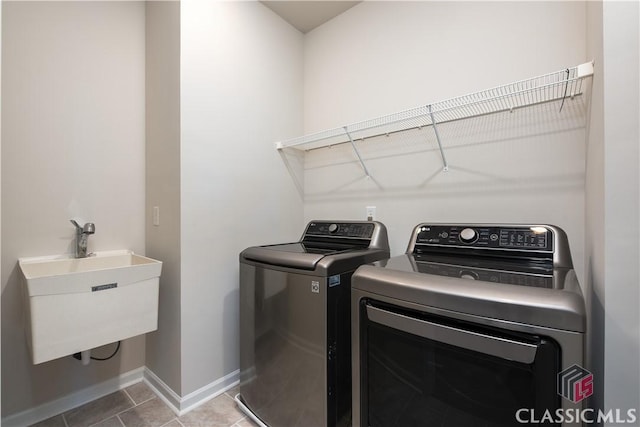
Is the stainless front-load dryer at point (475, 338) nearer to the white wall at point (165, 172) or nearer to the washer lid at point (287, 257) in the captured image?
the washer lid at point (287, 257)

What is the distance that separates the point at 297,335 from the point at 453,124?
1.41 metres

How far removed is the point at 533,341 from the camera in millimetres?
682

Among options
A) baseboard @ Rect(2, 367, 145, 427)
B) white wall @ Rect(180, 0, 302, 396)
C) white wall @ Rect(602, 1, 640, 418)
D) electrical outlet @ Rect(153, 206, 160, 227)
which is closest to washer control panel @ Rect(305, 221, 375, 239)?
white wall @ Rect(180, 0, 302, 396)

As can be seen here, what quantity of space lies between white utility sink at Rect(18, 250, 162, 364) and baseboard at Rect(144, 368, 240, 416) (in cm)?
48

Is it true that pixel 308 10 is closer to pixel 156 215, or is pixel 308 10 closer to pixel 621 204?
pixel 156 215

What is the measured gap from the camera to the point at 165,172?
5.49ft

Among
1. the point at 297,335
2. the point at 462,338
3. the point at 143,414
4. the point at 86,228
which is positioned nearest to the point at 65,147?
the point at 86,228

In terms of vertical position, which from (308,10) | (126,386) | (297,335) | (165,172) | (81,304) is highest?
(308,10)

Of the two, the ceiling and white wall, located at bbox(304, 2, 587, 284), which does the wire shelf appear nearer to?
white wall, located at bbox(304, 2, 587, 284)

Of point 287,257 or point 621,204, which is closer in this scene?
point 621,204

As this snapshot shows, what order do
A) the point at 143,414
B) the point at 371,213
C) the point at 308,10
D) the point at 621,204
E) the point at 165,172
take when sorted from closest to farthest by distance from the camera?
the point at 621,204
the point at 143,414
the point at 165,172
the point at 371,213
the point at 308,10

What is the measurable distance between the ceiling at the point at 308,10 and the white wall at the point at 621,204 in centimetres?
177

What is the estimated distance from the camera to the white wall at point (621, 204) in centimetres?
66

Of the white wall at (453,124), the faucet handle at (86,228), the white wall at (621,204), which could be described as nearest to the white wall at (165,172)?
the faucet handle at (86,228)
